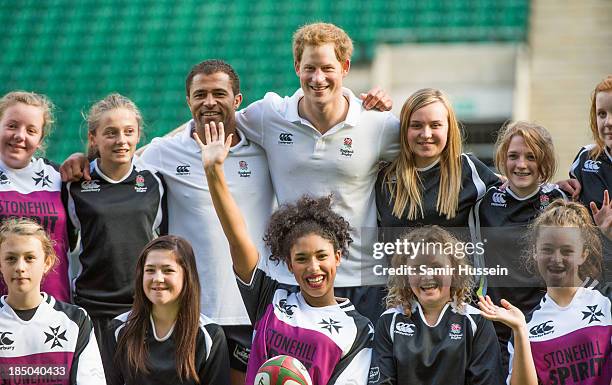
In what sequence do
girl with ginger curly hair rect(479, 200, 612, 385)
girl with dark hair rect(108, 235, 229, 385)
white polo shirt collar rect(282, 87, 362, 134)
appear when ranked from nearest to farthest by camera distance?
girl with ginger curly hair rect(479, 200, 612, 385) < girl with dark hair rect(108, 235, 229, 385) < white polo shirt collar rect(282, 87, 362, 134)

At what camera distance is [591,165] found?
4.20 m

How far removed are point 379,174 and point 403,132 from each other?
22 centimetres

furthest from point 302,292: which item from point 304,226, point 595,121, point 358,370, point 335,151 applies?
point 595,121

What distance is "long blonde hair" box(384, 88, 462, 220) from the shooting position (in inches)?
161

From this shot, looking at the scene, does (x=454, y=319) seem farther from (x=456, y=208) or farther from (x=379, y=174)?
(x=379, y=174)

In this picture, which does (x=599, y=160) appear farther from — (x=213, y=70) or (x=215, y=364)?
(x=215, y=364)

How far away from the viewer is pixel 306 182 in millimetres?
4195

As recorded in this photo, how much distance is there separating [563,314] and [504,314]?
1.10 ft

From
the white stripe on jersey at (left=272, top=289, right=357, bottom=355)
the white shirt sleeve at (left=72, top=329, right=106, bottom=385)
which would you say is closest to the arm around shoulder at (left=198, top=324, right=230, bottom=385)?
the white stripe on jersey at (left=272, top=289, right=357, bottom=355)

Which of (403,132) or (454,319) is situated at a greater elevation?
(403,132)

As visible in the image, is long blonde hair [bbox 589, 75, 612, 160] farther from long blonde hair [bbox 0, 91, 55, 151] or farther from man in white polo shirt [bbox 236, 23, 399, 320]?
long blonde hair [bbox 0, 91, 55, 151]

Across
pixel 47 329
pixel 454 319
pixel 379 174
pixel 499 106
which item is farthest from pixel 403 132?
pixel 499 106

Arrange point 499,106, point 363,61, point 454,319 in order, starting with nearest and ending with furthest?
point 454,319 < point 499,106 < point 363,61

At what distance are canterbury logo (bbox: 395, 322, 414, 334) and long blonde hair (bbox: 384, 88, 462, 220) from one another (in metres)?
0.52
